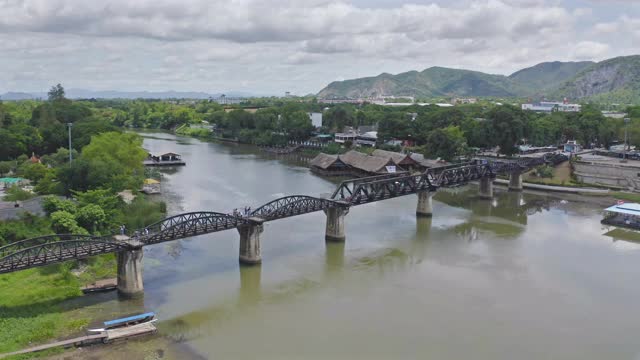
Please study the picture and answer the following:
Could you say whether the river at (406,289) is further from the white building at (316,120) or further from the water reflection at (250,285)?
the white building at (316,120)

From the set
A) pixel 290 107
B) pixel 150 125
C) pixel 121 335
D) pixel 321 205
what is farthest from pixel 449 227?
pixel 150 125

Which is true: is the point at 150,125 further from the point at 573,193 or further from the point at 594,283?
the point at 594,283

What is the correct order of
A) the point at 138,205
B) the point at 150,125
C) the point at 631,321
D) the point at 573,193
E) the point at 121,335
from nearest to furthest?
the point at 121,335, the point at 631,321, the point at 138,205, the point at 573,193, the point at 150,125

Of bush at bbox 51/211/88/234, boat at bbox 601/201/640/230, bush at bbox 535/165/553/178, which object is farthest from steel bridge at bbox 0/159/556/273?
bush at bbox 535/165/553/178

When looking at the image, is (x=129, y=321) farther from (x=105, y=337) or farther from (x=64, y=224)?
(x=64, y=224)

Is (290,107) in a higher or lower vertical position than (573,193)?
higher
